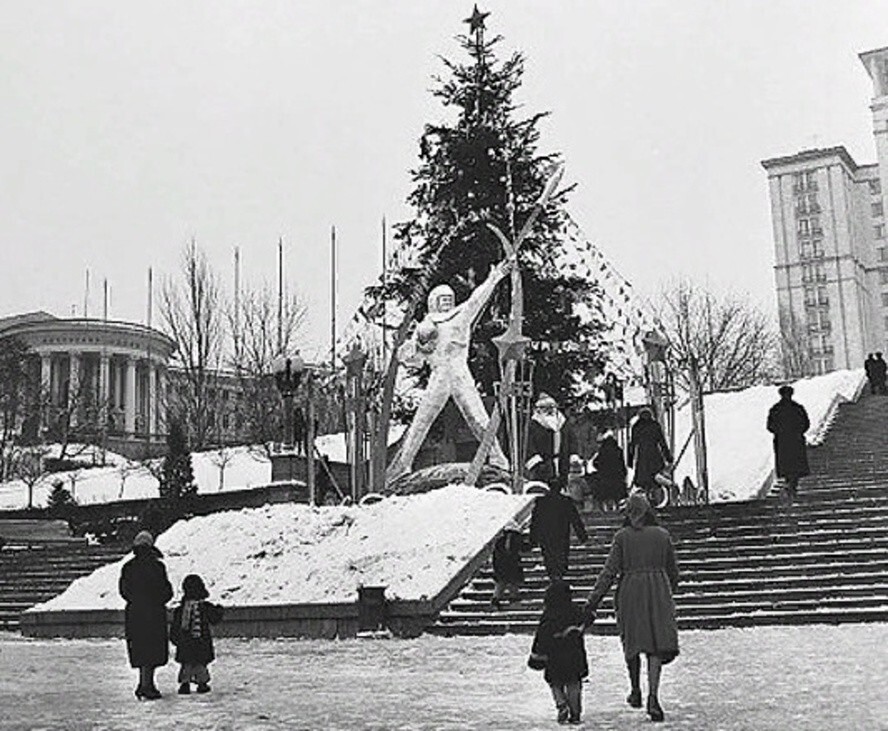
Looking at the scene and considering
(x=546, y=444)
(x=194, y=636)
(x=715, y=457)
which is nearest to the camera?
(x=194, y=636)

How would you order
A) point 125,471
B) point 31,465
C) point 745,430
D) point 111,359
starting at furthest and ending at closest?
point 111,359
point 31,465
point 125,471
point 745,430

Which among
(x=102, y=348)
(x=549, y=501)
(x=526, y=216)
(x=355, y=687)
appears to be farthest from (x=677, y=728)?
(x=102, y=348)

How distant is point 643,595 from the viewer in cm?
852

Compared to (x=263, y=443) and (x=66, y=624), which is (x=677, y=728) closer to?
(x=66, y=624)

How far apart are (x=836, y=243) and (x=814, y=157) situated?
758cm

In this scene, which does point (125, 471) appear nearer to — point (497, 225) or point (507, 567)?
point (497, 225)

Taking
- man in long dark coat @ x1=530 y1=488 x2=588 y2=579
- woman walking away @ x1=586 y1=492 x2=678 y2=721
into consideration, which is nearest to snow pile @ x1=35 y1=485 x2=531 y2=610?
man in long dark coat @ x1=530 y1=488 x2=588 y2=579

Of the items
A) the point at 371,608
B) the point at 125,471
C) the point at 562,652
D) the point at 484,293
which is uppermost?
the point at 484,293

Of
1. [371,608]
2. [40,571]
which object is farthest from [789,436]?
[40,571]

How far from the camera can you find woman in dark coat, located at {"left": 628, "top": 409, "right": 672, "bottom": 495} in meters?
19.7

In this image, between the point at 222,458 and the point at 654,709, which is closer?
the point at 654,709

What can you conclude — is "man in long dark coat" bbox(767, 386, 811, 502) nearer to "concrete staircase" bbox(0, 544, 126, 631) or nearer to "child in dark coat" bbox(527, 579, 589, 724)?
"child in dark coat" bbox(527, 579, 589, 724)

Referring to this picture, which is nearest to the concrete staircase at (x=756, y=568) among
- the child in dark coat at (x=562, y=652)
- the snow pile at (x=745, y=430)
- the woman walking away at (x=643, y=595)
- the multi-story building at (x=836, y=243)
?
the woman walking away at (x=643, y=595)

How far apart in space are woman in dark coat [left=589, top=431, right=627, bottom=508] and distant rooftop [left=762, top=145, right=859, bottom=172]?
95281 millimetres
